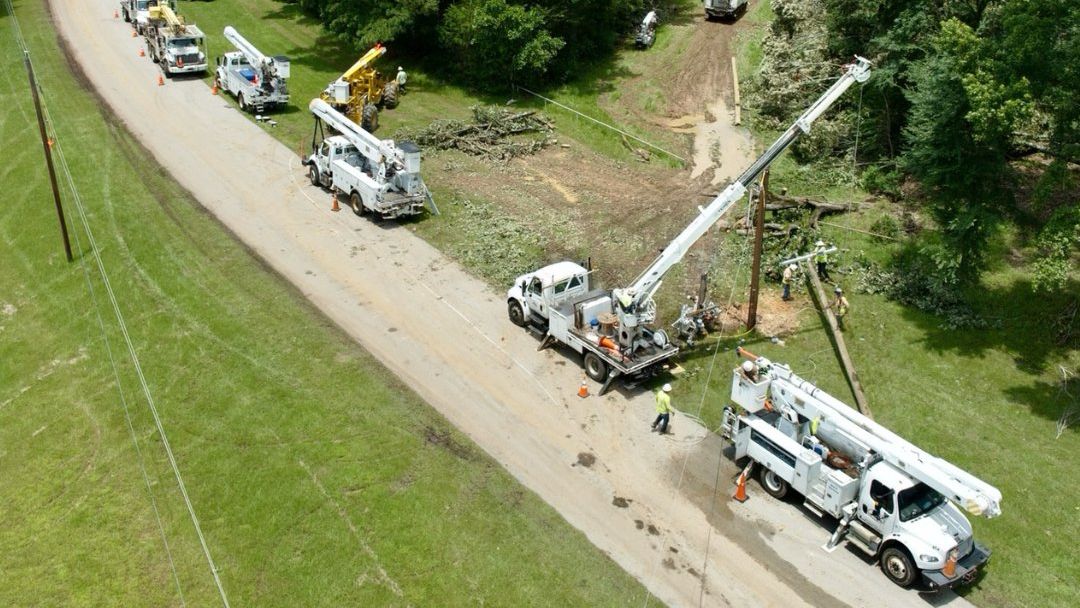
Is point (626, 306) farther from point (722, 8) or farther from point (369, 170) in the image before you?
point (722, 8)

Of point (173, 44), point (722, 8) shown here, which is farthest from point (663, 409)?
point (722, 8)

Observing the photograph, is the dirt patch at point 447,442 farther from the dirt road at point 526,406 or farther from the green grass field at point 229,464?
the dirt road at point 526,406

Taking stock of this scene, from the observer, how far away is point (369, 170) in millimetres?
34625

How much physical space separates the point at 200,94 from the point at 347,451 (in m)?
31.1

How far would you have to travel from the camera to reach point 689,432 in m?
22.8

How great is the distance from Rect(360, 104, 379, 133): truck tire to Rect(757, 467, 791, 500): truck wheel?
28152 mm

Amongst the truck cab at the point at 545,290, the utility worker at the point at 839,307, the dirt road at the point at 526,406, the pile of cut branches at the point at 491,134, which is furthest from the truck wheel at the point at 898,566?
the pile of cut branches at the point at 491,134

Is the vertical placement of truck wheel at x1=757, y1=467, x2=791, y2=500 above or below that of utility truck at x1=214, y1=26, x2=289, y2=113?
below

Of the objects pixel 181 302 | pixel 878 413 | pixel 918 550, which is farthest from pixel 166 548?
pixel 878 413

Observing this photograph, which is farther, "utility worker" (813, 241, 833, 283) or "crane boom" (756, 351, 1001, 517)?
"utility worker" (813, 241, 833, 283)

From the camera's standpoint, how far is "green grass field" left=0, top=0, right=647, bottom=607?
60.3 ft

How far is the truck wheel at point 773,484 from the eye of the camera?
2027 cm

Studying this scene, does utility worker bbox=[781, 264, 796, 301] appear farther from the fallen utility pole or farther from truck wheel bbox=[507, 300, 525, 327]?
truck wheel bbox=[507, 300, 525, 327]

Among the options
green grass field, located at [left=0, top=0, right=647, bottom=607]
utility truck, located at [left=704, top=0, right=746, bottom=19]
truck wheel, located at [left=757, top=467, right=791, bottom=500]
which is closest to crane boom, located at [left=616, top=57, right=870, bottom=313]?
truck wheel, located at [left=757, top=467, right=791, bottom=500]
